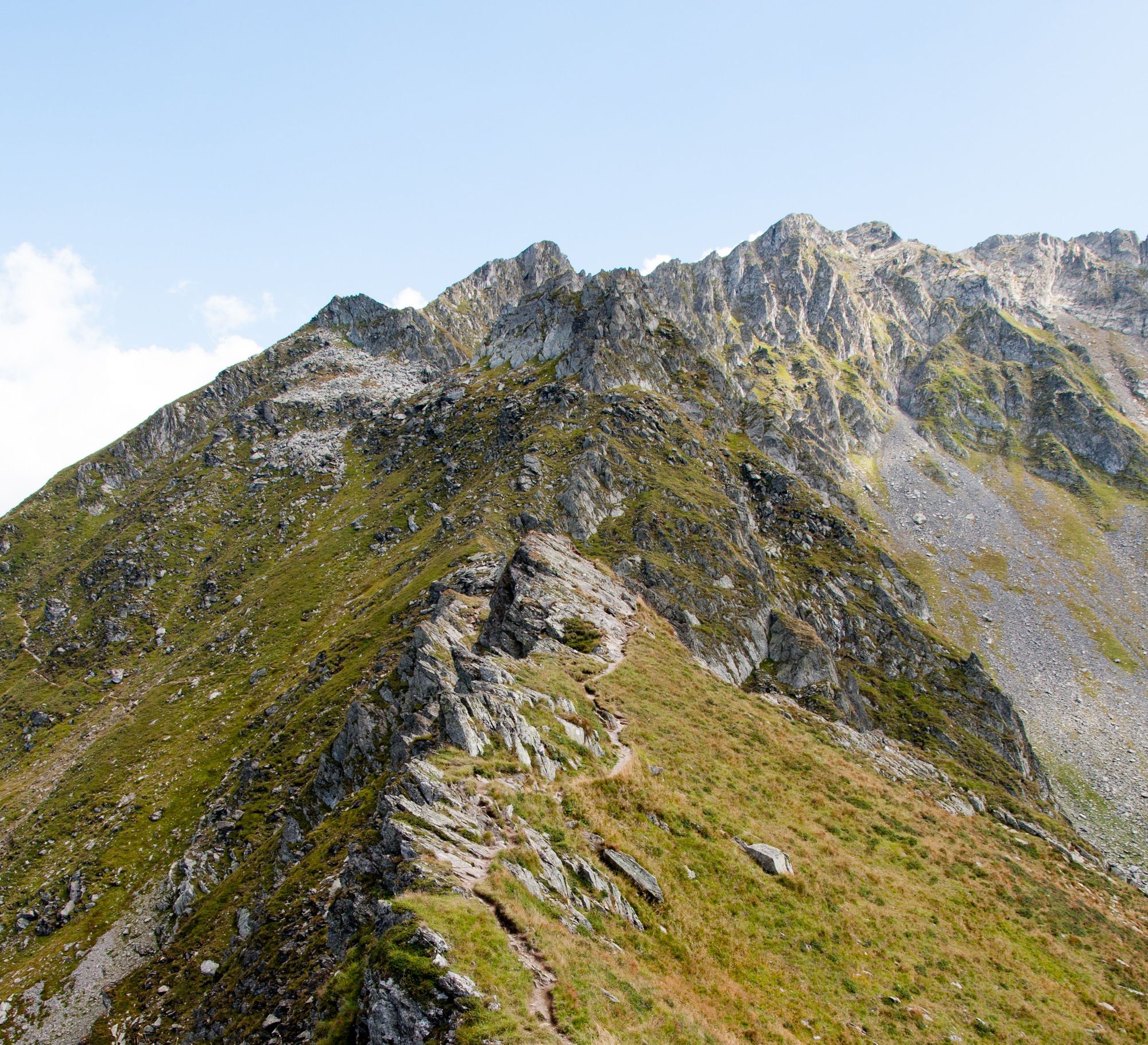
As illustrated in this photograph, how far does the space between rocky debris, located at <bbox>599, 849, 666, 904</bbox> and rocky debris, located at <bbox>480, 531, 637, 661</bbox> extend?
63.6 feet

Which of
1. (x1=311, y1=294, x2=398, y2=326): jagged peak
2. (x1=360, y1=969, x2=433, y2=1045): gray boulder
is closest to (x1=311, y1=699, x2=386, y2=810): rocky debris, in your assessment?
(x1=360, y1=969, x2=433, y2=1045): gray boulder

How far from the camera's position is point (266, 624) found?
3750 inches

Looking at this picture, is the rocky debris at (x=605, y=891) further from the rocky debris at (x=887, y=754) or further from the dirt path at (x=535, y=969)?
the rocky debris at (x=887, y=754)

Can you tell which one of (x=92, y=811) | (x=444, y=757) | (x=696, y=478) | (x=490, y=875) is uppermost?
(x=696, y=478)

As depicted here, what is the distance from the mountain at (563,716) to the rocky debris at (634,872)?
0.13 m

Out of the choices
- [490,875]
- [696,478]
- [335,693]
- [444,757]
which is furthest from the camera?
[696,478]

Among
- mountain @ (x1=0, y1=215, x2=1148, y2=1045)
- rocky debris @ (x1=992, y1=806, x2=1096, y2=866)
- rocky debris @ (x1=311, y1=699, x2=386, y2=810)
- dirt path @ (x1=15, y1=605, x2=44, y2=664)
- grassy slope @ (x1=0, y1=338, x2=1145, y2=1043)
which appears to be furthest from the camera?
dirt path @ (x1=15, y1=605, x2=44, y2=664)

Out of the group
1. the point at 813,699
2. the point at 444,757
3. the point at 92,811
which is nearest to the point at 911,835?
the point at 444,757

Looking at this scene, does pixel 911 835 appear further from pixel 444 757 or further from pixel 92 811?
pixel 92 811

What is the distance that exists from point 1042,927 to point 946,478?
17522cm

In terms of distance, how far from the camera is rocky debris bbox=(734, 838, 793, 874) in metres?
23.5

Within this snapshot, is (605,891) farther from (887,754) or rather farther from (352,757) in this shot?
(887,754)

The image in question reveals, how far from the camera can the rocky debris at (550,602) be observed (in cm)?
4097

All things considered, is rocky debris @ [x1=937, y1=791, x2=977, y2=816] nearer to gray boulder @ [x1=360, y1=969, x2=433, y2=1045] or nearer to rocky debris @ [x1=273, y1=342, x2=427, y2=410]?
gray boulder @ [x1=360, y1=969, x2=433, y2=1045]
